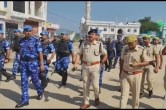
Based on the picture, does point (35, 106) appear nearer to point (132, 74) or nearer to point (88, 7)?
point (132, 74)

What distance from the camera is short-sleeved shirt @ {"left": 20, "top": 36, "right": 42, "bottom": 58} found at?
7145mm

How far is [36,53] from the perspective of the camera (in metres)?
7.25

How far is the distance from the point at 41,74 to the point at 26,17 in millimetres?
27410

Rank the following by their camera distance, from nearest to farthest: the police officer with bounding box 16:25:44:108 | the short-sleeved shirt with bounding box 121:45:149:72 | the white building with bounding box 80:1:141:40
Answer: the short-sleeved shirt with bounding box 121:45:149:72
the police officer with bounding box 16:25:44:108
the white building with bounding box 80:1:141:40

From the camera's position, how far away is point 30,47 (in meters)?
7.16

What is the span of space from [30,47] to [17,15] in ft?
84.1

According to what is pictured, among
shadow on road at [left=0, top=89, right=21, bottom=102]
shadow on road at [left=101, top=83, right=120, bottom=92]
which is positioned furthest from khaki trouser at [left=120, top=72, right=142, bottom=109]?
shadow on road at [left=101, top=83, right=120, bottom=92]

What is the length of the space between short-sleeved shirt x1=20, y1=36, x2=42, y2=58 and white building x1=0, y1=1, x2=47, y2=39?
18157 millimetres

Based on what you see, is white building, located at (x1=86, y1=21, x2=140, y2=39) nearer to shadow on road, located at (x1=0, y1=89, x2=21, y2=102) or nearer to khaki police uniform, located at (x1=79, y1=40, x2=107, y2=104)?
shadow on road, located at (x1=0, y1=89, x2=21, y2=102)

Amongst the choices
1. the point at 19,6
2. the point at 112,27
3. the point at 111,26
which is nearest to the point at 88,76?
the point at 19,6

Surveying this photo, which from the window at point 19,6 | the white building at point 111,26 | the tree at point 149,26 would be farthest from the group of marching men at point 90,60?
the tree at point 149,26

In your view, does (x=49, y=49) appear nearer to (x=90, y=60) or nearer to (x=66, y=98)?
(x=66, y=98)

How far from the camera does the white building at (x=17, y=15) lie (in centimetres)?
2969

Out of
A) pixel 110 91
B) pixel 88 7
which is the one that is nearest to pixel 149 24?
pixel 88 7
